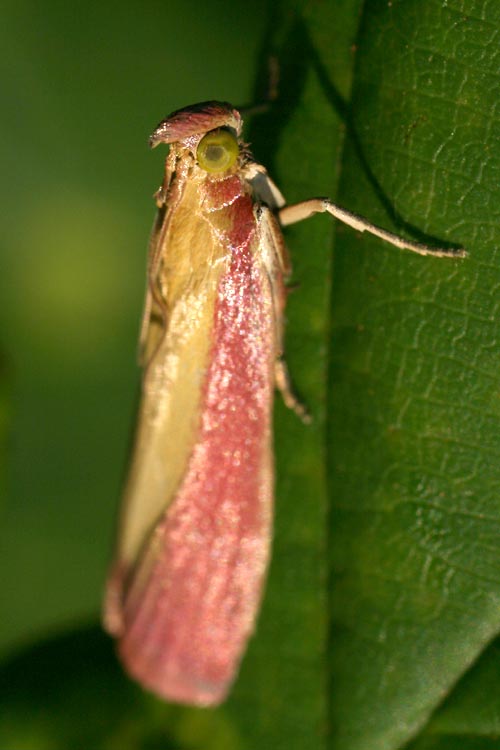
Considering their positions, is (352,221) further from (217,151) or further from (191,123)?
(191,123)

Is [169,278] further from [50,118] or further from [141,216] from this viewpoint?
[50,118]

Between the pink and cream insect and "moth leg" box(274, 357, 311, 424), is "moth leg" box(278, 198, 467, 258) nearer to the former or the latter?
the pink and cream insect

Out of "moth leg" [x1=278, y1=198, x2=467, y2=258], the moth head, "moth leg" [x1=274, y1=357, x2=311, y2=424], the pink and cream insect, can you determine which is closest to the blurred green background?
the pink and cream insect

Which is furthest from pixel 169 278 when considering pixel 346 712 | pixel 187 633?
pixel 346 712

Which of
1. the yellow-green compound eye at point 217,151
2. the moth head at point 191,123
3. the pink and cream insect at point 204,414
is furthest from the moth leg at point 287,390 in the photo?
the moth head at point 191,123

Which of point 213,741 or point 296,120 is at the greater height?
point 296,120
